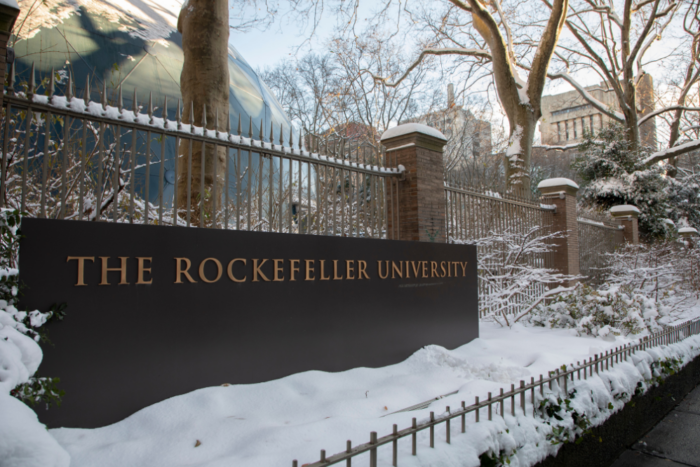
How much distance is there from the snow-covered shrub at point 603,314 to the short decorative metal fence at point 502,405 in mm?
587

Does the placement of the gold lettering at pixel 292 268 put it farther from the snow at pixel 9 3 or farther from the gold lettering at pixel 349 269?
the snow at pixel 9 3

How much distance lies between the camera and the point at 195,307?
10.5 feet

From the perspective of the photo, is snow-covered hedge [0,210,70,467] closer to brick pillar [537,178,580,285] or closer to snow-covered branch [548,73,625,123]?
brick pillar [537,178,580,285]

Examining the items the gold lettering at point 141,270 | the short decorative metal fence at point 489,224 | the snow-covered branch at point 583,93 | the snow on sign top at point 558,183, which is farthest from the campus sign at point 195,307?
the snow-covered branch at point 583,93

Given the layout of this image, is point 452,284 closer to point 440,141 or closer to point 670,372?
point 440,141

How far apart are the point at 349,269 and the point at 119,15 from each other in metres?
16.4

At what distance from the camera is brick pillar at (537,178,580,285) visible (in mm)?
9938

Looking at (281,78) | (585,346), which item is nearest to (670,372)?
(585,346)

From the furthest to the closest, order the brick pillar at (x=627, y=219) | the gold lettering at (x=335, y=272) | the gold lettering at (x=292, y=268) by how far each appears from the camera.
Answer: the brick pillar at (x=627, y=219) → the gold lettering at (x=335, y=272) → the gold lettering at (x=292, y=268)

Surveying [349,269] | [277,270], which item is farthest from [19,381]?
[349,269]

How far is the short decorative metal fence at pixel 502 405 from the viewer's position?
6.44ft

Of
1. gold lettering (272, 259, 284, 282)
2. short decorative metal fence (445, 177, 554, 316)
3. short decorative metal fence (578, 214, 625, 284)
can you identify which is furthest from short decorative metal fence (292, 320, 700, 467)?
short decorative metal fence (578, 214, 625, 284)

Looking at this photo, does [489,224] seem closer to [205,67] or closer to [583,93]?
[205,67]

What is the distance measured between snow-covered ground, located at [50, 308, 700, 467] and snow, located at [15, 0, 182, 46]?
41.6ft
